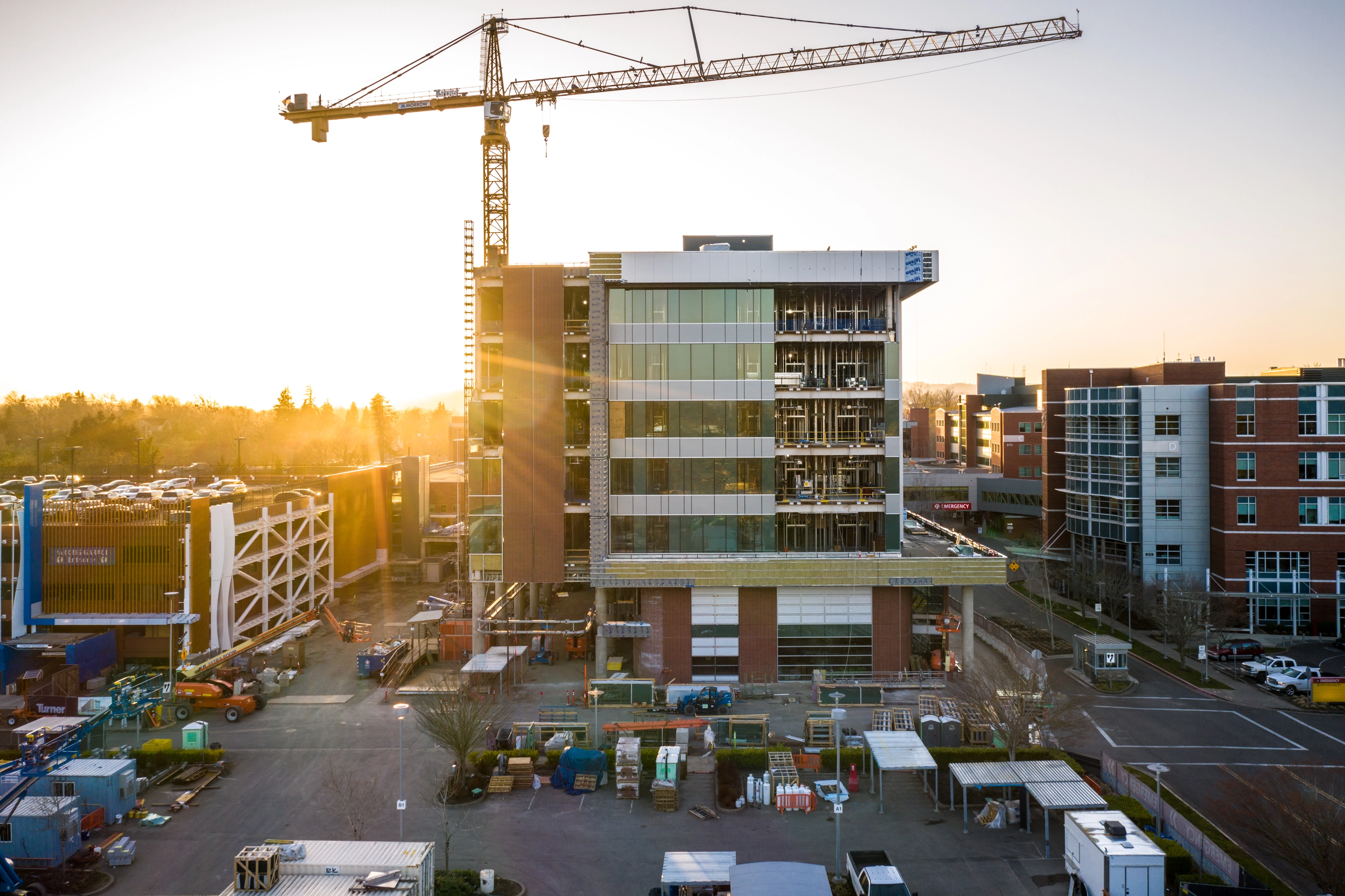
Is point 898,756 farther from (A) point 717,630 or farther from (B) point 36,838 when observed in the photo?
(B) point 36,838

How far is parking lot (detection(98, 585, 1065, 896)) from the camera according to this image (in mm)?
22906

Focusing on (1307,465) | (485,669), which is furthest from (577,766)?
(1307,465)

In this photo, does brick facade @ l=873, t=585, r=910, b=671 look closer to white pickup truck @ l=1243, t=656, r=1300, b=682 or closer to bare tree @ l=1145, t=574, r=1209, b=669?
bare tree @ l=1145, t=574, r=1209, b=669

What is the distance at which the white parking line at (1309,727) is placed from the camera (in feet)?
108

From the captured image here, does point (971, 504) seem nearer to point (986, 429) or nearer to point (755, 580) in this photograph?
point (986, 429)

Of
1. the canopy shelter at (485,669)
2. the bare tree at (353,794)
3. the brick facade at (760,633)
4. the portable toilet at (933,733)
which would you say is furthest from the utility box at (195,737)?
the portable toilet at (933,733)

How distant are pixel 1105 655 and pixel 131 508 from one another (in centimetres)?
5367

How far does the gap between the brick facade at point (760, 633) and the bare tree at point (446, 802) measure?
16.1m

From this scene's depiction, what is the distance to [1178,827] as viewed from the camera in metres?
23.8

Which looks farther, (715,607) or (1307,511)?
(1307,511)

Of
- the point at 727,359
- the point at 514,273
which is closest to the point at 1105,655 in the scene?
the point at 727,359

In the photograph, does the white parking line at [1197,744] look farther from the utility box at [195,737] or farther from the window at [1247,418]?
the utility box at [195,737]

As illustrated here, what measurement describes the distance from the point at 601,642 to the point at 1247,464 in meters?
44.0

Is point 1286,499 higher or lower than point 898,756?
higher
